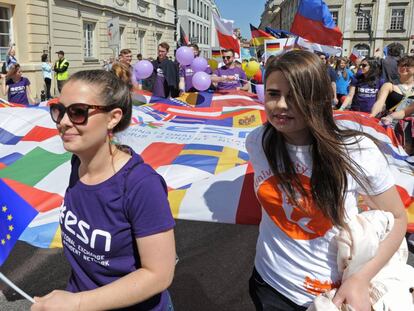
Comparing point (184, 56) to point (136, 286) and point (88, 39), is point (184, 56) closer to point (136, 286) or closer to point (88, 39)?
point (136, 286)

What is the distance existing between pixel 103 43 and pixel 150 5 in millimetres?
7215

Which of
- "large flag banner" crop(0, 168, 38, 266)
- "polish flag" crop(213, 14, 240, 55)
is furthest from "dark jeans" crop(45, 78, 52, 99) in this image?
"large flag banner" crop(0, 168, 38, 266)

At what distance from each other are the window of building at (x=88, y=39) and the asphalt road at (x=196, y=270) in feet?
51.8

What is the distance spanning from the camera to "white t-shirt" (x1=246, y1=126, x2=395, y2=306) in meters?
1.36

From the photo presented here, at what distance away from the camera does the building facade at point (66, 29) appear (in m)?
14.0

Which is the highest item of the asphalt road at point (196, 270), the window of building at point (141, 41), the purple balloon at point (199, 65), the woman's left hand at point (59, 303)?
the window of building at point (141, 41)

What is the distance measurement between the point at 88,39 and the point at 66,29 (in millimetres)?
2197

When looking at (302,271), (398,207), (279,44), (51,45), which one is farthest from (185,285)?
(51,45)

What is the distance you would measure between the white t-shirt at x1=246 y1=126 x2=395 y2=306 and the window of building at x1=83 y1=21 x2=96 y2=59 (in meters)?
18.0

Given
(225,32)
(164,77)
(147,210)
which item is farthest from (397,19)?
(147,210)

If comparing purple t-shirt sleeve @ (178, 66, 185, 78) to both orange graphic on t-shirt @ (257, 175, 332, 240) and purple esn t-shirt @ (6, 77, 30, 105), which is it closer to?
purple esn t-shirt @ (6, 77, 30, 105)

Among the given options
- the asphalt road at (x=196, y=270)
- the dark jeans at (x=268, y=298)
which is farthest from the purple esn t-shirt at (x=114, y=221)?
the asphalt road at (x=196, y=270)

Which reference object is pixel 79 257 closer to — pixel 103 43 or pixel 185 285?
pixel 185 285

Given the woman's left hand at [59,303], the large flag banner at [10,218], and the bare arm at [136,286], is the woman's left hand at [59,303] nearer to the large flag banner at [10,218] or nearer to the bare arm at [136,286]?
the bare arm at [136,286]
